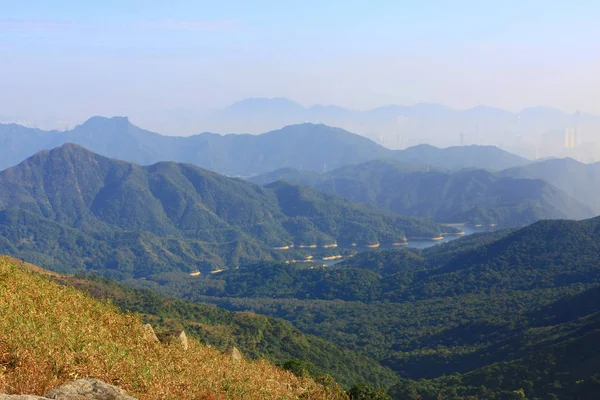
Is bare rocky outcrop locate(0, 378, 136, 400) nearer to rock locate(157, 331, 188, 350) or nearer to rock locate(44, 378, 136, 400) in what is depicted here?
rock locate(44, 378, 136, 400)

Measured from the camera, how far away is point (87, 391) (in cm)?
956

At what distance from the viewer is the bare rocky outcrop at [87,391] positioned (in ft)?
30.6

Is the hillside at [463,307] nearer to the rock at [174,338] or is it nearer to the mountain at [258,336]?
the mountain at [258,336]

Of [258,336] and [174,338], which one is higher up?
[174,338]

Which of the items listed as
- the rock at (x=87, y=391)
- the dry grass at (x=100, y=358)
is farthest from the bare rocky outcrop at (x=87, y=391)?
the dry grass at (x=100, y=358)

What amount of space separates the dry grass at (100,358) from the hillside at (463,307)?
91.7 feet

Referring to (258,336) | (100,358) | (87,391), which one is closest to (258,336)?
(258,336)

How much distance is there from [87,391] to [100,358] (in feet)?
6.72

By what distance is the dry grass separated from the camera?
10.8 metres

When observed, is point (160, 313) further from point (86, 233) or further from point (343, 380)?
point (86, 233)

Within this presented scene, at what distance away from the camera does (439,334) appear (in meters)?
67.0

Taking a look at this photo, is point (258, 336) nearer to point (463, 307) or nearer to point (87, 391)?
point (463, 307)

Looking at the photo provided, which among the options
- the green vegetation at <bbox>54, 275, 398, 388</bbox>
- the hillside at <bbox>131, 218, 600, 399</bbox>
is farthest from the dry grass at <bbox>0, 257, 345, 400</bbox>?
the green vegetation at <bbox>54, 275, 398, 388</bbox>

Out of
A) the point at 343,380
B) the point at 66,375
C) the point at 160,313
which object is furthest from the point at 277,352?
the point at 66,375
